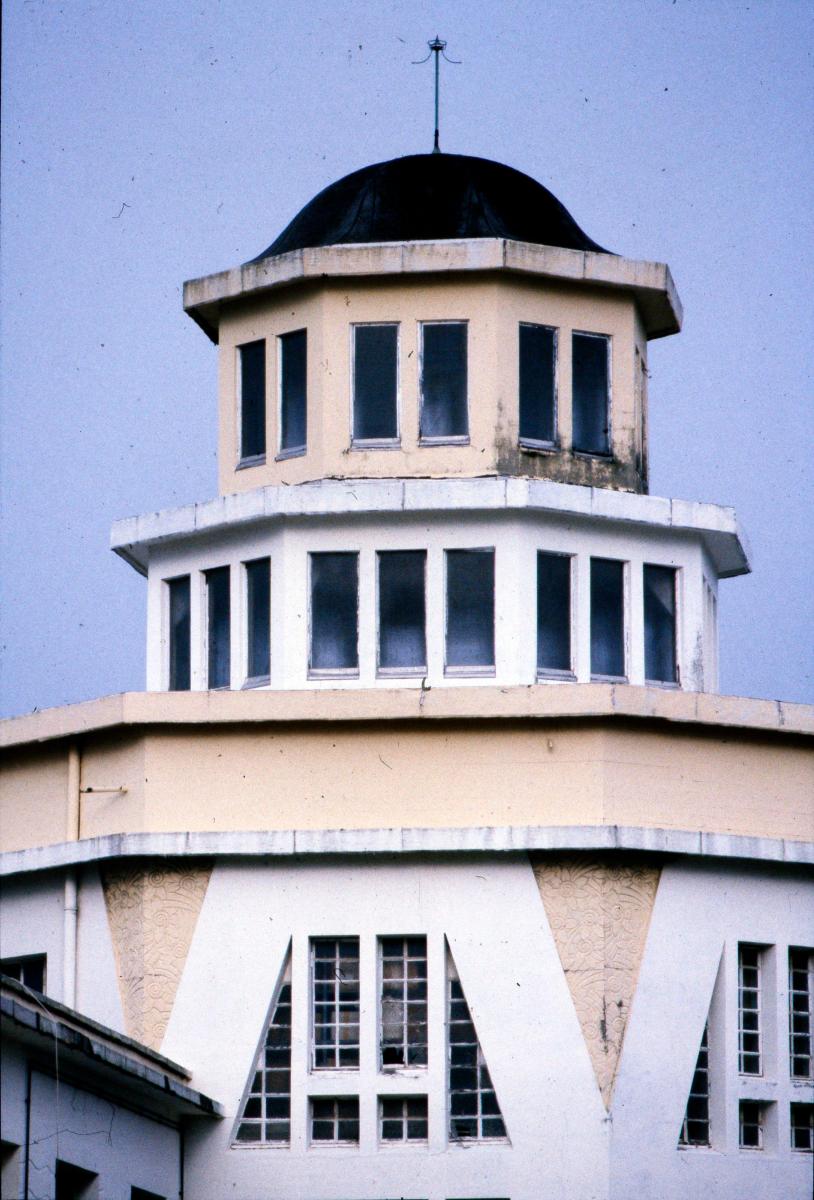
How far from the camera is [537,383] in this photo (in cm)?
3900

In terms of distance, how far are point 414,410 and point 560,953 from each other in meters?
7.64

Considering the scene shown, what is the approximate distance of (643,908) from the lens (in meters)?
35.8

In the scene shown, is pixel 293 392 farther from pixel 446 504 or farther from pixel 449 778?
pixel 449 778

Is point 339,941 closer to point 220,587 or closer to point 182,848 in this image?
point 182,848

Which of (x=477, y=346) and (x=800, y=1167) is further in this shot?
(x=477, y=346)

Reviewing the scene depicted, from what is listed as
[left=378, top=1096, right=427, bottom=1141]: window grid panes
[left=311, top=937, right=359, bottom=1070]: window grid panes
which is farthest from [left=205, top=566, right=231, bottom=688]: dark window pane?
[left=378, top=1096, right=427, bottom=1141]: window grid panes

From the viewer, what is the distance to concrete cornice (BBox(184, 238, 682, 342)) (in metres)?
38.5

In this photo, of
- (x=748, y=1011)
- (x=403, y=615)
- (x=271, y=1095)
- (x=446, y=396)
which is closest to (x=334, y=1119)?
(x=271, y=1095)

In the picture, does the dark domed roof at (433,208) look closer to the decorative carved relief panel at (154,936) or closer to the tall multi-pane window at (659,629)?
the tall multi-pane window at (659,629)

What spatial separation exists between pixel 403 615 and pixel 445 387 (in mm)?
3208

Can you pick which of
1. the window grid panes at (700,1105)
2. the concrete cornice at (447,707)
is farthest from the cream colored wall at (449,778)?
the window grid panes at (700,1105)

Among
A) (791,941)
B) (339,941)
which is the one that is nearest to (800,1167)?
(791,941)

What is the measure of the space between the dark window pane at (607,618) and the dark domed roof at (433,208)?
4446 millimetres

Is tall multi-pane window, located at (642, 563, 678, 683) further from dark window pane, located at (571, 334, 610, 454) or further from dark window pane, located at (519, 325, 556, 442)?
dark window pane, located at (519, 325, 556, 442)
